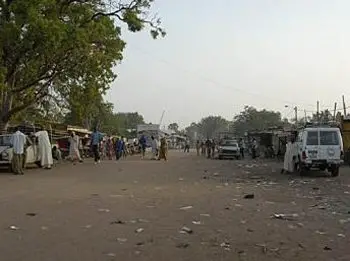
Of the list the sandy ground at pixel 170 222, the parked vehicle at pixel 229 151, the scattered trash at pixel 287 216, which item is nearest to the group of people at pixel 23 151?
the sandy ground at pixel 170 222

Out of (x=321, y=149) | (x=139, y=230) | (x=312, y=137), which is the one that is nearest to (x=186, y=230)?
(x=139, y=230)

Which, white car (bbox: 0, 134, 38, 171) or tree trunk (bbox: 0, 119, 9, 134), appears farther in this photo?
tree trunk (bbox: 0, 119, 9, 134)

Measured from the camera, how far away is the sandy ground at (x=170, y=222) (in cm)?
792

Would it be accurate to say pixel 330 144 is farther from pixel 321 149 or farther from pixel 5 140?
pixel 5 140

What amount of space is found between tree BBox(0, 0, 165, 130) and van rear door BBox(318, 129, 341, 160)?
1169cm

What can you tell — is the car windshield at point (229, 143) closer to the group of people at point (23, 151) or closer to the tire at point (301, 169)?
the tire at point (301, 169)

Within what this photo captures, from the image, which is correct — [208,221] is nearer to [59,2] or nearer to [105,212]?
[105,212]

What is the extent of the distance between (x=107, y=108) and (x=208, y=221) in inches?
2730

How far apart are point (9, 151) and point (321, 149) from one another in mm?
12246

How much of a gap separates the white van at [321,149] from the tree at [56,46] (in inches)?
441

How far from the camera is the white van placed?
76.1 ft

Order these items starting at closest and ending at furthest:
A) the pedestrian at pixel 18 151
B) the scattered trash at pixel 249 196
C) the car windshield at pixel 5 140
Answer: the scattered trash at pixel 249 196 → the pedestrian at pixel 18 151 → the car windshield at pixel 5 140

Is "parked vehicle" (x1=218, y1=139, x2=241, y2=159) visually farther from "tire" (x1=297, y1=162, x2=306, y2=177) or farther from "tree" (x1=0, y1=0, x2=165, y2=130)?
"tire" (x1=297, y1=162, x2=306, y2=177)

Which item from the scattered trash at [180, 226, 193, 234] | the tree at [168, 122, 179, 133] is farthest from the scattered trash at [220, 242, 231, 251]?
the tree at [168, 122, 179, 133]
